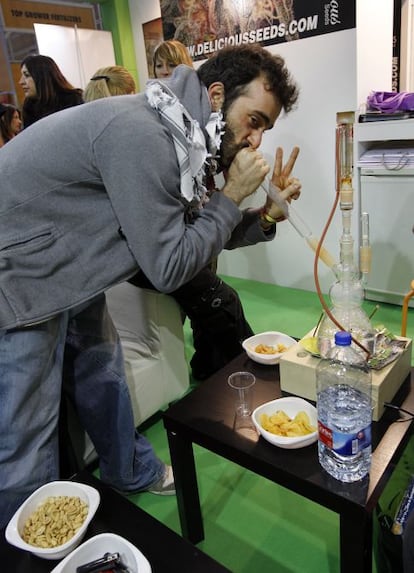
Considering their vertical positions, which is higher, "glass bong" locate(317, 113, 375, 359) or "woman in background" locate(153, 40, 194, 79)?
"woman in background" locate(153, 40, 194, 79)

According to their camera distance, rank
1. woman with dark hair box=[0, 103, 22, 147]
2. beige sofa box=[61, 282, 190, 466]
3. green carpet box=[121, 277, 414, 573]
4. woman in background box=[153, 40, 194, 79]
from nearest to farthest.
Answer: green carpet box=[121, 277, 414, 573]
beige sofa box=[61, 282, 190, 466]
woman in background box=[153, 40, 194, 79]
woman with dark hair box=[0, 103, 22, 147]

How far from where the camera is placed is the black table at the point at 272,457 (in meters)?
0.81

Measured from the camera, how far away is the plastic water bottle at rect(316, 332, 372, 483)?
0.81 metres

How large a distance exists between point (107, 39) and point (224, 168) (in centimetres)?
279

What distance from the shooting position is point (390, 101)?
91.0 inches

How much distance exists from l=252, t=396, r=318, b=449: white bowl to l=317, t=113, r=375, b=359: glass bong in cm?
12

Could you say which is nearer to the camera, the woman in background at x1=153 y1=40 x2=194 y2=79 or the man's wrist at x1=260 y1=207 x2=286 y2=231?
the man's wrist at x1=260 y1=207 x2=286 y2=231

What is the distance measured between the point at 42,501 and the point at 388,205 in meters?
2.20

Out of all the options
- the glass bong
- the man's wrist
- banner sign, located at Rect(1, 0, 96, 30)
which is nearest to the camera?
the glass bong

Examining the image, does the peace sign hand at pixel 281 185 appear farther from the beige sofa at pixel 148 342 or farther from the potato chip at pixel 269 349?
the beige sofa at pixel 148 342

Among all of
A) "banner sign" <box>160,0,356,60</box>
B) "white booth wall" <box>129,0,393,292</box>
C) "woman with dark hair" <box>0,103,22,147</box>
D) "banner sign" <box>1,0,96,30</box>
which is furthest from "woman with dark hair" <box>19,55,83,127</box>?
"banner sign" <box>1,0,96,30</box>

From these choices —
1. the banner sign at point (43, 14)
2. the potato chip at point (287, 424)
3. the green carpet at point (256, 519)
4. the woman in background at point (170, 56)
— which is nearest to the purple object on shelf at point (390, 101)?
the woman in background at point (170, 56)

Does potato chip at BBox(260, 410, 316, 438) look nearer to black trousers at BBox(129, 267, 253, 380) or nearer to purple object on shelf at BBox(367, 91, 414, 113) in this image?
black trousers at BBox(129, 267, 253, 380)

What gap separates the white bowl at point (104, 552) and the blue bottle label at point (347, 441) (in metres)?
0.38
